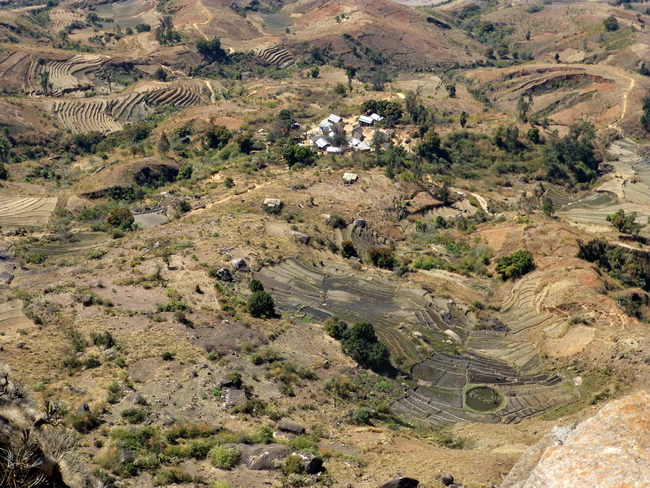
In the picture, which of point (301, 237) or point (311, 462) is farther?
point (301, 237)

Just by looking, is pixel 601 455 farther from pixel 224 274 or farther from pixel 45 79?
pixel 45 79

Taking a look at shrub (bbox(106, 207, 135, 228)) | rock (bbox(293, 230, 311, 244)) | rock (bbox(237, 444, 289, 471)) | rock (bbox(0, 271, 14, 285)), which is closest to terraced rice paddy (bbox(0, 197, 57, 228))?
shrub (bbox(106, 207, 135, 228))

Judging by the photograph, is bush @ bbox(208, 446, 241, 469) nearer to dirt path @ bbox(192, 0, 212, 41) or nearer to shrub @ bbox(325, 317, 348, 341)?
shrub @ bbox(325, 317, 348, 341)

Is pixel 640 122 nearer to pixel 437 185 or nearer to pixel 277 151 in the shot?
pixel 437 185

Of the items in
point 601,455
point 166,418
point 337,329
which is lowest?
point 337,329

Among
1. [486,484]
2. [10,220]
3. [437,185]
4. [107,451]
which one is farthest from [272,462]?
[437,185]

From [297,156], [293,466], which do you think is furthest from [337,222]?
[293,466]

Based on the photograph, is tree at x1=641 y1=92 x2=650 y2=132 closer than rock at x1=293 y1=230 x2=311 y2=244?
No
